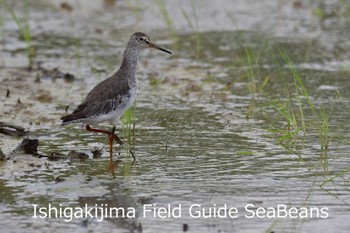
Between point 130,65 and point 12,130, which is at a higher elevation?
point 130,65

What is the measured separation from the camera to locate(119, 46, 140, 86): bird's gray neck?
979cm

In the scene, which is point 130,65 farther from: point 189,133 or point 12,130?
point 12,130

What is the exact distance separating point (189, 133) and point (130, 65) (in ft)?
3.48

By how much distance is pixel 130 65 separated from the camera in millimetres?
9977

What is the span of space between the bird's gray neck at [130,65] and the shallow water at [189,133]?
32 cm

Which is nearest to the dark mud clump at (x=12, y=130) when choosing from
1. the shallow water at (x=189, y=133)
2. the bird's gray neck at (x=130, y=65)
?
the shallow water at (x=189, y=133)

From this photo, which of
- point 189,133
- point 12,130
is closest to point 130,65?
point 189,133

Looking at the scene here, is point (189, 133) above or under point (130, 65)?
under

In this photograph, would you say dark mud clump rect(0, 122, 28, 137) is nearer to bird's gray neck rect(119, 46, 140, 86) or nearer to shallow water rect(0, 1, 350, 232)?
shallow water rect(0, 1, 350, 232)

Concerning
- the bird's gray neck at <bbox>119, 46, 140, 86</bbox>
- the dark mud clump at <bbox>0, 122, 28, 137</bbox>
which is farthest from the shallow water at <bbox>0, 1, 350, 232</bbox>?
the bird's gray neck at <bbox>119, 46, 140, 86</bbox>

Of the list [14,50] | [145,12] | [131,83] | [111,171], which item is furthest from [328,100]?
[145,12]

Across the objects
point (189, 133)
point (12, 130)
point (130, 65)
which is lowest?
point (189, 133)

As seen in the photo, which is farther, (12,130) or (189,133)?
(189,133)

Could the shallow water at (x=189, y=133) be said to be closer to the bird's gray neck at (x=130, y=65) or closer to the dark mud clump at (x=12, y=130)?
the dark mud clump at (x=12, y=130)
